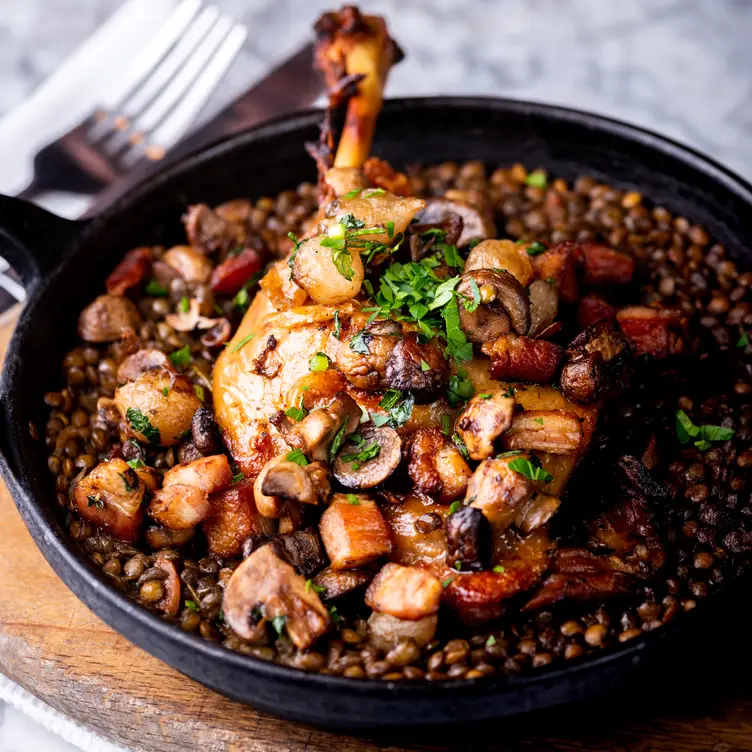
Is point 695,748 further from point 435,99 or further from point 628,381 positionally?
point 435,99

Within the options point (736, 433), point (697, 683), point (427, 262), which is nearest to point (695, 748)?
point (697, 683)

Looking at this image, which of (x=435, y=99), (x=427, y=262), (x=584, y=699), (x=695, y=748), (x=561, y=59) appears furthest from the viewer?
(x=561, y=59)

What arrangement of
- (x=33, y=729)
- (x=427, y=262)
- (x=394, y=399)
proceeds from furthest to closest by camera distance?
(x=33, y=729) < (x=427, y=262) < (x=394, y=399)

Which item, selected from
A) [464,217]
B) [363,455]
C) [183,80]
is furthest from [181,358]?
[183,80]

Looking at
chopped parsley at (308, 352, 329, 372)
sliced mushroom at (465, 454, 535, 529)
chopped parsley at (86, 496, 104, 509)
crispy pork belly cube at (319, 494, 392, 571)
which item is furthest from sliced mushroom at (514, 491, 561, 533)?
chopped parsley at (86, 496, 104, 509)

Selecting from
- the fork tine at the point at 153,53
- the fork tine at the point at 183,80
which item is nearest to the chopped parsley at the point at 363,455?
Answer: the fork tine at the point at 183,80
